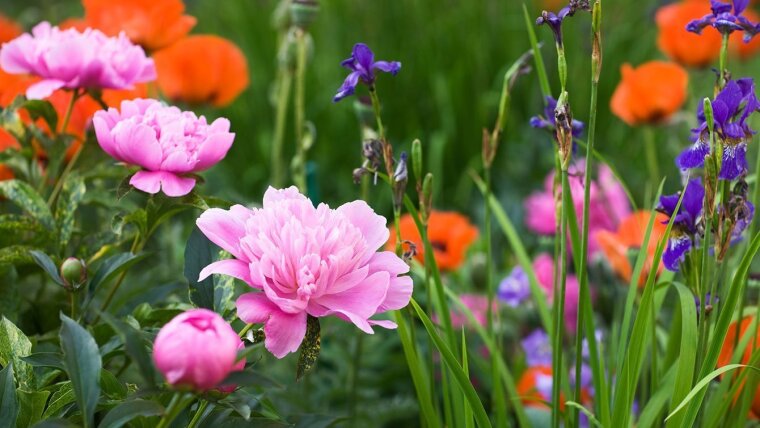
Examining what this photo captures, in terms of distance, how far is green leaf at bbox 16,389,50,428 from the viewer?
671 mm

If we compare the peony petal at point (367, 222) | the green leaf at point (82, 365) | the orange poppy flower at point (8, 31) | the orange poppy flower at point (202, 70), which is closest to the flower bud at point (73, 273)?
the green leaf at point (82, 365)

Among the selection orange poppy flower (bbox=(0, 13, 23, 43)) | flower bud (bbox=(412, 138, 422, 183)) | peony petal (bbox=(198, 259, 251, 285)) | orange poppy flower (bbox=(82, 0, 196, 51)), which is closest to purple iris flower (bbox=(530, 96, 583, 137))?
flower bud (bbox=(412, 138, 422, 183))

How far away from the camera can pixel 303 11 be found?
119 cm

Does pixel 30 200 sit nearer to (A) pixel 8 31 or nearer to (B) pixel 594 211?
(B) pixel 594 211

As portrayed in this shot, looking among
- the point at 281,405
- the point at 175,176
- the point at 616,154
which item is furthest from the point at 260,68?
the point at 175,176

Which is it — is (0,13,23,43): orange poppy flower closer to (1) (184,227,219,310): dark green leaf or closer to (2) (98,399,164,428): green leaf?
(1) (184,227,219,310): dark green leaf

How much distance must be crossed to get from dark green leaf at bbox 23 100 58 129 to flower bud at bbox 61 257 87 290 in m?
0.26

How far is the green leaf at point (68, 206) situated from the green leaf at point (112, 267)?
120mm

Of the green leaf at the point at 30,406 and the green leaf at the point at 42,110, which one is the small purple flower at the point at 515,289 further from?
the green leaf at the point at 30,406

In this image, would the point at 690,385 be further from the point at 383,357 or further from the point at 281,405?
the point at 383,357

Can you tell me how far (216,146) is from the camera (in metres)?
0.73

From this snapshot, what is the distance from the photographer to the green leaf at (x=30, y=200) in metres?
0.89

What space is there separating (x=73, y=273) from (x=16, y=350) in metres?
0.07

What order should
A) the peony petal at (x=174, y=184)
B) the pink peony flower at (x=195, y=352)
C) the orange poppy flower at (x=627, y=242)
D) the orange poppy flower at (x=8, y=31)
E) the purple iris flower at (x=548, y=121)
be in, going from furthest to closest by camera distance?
the orange poppy flower at (x=8, y=31), the orange poppy flower at (x=627, y=242), the purple iris flower at (x=548, y=121), the peony petal at (x=174, y=184), the pink peony flower at (x=195, y=352)
